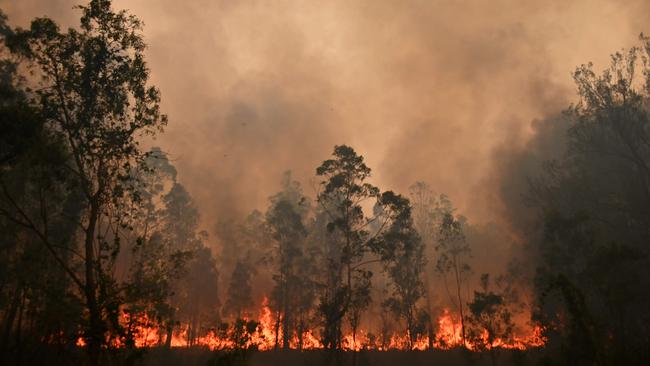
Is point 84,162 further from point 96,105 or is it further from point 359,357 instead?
point 359,357

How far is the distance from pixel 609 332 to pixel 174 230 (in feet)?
150

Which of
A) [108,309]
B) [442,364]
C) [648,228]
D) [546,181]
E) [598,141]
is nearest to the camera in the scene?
[108,309]

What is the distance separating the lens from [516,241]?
179 feet

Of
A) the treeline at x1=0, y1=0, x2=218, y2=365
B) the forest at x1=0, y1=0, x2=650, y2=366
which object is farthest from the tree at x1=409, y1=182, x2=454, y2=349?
the treeline at x1=0, y1=0, x2=218, y2=365

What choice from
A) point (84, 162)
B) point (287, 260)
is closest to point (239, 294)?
point (287, 260)

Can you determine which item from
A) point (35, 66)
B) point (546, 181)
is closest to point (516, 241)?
point (546, 181)

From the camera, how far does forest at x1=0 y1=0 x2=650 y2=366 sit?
58.9 feet

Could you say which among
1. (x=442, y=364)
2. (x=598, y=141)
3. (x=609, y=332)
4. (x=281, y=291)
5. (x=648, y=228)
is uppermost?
(x=598, y=141)

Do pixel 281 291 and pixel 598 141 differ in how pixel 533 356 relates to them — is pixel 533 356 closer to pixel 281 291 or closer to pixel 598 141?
pixel 598 141

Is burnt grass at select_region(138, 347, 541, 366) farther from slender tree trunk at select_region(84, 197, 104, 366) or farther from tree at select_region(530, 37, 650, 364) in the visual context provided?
slender tree trunk at select_region(84, 197, 104, 366)

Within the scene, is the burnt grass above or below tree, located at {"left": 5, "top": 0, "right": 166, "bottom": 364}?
below

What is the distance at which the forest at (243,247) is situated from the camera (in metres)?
17.9

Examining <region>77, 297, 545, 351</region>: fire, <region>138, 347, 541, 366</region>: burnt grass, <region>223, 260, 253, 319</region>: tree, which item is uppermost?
<region>223, 260, 253, 319</region>: tree

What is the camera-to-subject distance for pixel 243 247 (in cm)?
6431
